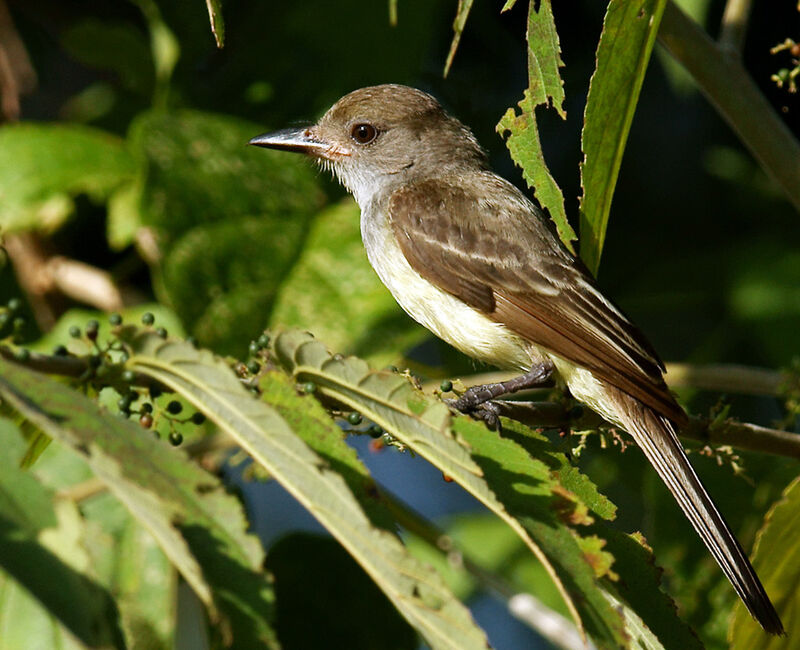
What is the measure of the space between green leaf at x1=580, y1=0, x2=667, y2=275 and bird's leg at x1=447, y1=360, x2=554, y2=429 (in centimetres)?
54

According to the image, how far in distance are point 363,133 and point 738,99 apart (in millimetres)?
1818

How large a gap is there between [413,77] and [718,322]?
1.73 meters

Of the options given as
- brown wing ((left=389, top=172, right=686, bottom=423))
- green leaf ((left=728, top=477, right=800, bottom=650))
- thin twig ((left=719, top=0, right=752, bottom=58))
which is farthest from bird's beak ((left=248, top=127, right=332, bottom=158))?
green leaf ((left=728, top=477, right=800, bottom=650))

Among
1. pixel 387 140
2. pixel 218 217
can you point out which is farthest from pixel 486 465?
pixel 387 140

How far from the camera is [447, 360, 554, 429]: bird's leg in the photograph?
8.30 ft

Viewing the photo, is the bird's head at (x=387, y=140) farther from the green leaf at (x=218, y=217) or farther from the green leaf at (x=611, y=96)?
the green leaf at (x=611, y=96)

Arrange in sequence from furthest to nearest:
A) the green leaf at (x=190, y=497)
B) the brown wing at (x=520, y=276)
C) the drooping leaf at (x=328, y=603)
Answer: the drooping leaf at (x=328, y=603)
the brown wing at (x=520, y=276)
the green leaf at (x=190, y=497)

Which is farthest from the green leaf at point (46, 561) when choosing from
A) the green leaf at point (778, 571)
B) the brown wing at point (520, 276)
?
the brown wing at point (520, 276)

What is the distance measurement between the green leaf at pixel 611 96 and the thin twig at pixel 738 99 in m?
0.59

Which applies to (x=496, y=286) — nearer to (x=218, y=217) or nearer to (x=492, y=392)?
(x=492, y=392)

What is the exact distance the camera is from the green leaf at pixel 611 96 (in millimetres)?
2023

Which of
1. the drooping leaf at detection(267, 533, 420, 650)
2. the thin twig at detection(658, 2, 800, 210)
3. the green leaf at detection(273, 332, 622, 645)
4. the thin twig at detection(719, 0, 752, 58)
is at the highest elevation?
the thin twig at detection(719, 0, 752, 58)

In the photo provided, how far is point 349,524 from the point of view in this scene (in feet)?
4.67

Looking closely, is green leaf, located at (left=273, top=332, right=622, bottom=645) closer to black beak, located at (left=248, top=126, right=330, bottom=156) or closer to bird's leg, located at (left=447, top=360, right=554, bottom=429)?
bird's leg, located at (left=447, top=360, right=554, bottom=429)
